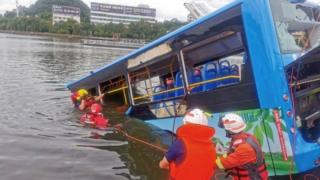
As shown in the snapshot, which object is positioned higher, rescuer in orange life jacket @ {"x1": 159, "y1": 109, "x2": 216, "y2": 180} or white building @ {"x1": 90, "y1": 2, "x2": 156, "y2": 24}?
white building @ {"x1": 90, "y1": 2, "x2": 156, "y2": 24}

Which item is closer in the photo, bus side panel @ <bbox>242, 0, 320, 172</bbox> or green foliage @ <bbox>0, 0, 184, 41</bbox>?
bus side panel @ <bbox>242, 0, 320, 172</bbox>

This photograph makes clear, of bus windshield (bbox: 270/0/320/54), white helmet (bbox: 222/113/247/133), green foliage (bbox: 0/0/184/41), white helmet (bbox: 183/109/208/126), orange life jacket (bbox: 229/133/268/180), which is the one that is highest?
green foliage (bbox: 0/0/184/41)

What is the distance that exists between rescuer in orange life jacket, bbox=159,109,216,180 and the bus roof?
3.00m

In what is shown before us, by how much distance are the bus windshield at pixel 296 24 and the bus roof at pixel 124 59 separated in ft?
2.65

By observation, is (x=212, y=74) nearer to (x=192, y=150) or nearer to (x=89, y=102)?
(x=192, y=150)

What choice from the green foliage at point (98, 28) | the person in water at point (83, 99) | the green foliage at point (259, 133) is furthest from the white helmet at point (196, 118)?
the green foliage at point (98, 28)

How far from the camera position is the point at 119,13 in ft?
524

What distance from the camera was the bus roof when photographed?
26.1 feet

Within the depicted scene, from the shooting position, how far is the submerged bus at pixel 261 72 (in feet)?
23.0

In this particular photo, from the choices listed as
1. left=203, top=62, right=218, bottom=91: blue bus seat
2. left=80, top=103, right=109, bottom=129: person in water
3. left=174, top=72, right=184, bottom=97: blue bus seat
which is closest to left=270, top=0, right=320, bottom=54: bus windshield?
left=203, top=62, right=218, bottom=91: blue bus seat

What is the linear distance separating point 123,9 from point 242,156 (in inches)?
6214

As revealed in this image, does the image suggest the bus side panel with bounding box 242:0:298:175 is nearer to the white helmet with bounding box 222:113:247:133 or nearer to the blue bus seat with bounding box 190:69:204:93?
the white helmet with bounding box 222:113:247:133

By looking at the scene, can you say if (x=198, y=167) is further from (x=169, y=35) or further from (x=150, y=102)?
(x=150, y=102)

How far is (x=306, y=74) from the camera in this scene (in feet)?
26.3
